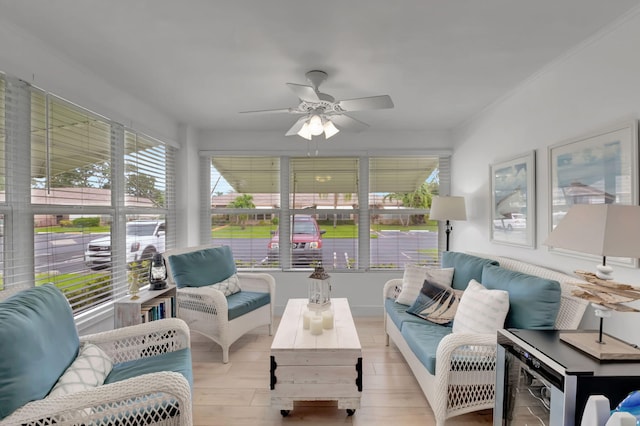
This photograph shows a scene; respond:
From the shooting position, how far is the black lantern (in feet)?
9.14

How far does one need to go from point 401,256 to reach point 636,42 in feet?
9.80

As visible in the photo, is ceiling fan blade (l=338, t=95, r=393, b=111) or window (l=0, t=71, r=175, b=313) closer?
window (l=0, t=71, r=175, b=313)

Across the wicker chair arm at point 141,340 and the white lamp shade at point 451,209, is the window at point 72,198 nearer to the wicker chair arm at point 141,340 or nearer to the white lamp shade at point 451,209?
the wicker chair arm at point 141,340

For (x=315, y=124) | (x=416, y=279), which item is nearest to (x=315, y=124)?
(x=315, y=124)

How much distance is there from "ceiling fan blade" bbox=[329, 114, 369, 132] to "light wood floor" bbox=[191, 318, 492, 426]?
2074mm

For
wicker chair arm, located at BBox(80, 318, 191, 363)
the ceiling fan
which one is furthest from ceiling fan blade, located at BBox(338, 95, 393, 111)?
wicker chair arm, located at BBox(80, 318, 191, 363)

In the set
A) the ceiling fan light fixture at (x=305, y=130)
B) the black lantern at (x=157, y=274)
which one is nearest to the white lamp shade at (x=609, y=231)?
the ceiling fan light fixture at (x=305, y=130)

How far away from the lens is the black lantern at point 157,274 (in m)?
2.79

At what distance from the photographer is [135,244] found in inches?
122

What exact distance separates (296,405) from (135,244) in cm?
216

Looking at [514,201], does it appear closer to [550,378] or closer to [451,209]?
[451,209]

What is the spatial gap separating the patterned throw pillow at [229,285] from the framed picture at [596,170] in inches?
114

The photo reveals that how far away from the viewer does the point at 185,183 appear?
3.87m

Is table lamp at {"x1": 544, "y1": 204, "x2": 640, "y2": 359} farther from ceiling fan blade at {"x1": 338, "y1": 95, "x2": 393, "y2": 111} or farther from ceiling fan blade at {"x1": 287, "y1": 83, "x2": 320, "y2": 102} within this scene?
ceiling fan blade at {"x1": 287, "y1": 83, "x2": 320, "y2": 102}
